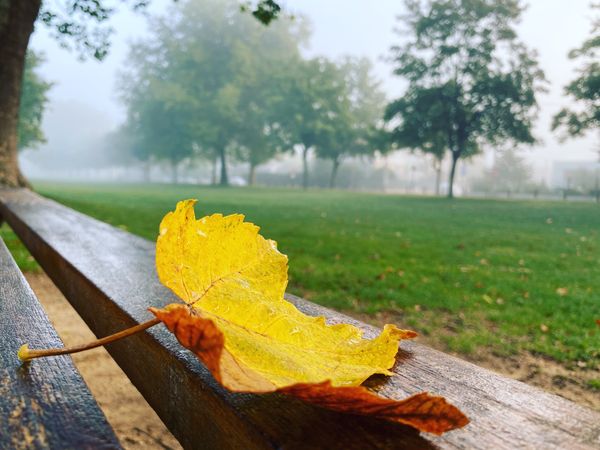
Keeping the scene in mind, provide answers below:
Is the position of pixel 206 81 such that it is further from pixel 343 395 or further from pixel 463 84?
pixel 343 395

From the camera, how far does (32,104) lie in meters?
26.3

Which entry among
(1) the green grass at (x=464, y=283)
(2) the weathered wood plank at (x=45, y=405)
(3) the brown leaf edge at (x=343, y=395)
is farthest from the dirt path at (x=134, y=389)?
(3) the brown leaf edge at (x=343, y=395)

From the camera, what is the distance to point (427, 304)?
12.5 feet

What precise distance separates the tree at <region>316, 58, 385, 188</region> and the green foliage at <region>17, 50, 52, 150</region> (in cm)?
1974

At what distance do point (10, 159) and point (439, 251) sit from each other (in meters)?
7.68

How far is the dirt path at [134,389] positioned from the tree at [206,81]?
3260 cm

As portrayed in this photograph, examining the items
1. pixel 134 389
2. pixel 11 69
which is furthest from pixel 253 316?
pixel 11 69

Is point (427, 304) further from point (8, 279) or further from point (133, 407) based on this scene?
point (8, 279)

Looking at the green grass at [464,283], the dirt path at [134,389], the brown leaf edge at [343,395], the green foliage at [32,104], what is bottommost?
the dirt path at [134,389]

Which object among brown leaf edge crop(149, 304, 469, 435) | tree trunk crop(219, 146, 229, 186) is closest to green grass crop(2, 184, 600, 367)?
brown leaf edge crop(149, 304, 469, 435)

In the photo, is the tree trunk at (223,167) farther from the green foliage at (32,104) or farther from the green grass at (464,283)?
the green grass at (464,283)

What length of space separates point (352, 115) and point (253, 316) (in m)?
38.9

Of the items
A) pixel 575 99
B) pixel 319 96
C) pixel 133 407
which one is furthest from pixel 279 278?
pixel 319 96

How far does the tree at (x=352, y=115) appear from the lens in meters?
36.5
